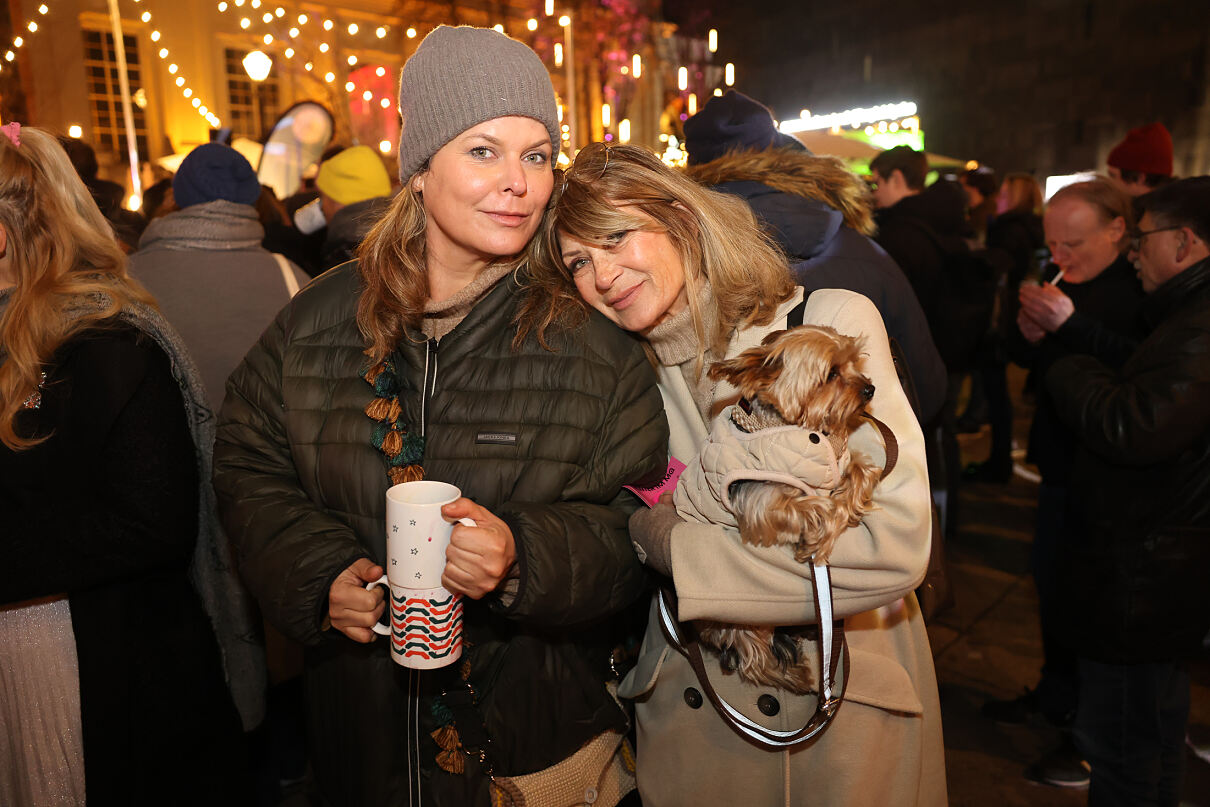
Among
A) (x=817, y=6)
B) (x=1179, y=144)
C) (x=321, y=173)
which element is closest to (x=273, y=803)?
(x=321, y=173)

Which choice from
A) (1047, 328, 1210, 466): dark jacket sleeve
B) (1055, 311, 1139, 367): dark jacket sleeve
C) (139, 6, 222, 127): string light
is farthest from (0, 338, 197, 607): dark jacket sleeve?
(139, 6, 222, 127): string light

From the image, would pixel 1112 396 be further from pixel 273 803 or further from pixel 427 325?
pixel 273 803

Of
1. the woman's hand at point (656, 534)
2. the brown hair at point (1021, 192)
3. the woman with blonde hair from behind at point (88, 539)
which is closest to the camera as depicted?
the woman's hand at point (656, 534)

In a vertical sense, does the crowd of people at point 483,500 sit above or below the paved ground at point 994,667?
above

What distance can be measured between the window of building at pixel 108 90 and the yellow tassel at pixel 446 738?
1351 cm

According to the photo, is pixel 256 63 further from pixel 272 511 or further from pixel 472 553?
pixel 472 553

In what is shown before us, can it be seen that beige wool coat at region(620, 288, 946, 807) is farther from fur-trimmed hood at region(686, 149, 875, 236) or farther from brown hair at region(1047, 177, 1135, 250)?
brown hair at region(1047, 177, 1135, 250)

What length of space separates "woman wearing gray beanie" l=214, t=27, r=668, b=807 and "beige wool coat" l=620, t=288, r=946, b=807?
146mm

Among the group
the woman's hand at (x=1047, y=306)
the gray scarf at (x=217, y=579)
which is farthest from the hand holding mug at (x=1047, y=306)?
the gray scarf at (x=217, y=579)

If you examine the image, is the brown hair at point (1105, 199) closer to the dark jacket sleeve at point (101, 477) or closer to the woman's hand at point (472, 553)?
the woman's hand at point (472, 553)

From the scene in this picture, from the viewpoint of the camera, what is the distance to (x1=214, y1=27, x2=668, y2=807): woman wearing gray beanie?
179 centimetres

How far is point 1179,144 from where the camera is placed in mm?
16062

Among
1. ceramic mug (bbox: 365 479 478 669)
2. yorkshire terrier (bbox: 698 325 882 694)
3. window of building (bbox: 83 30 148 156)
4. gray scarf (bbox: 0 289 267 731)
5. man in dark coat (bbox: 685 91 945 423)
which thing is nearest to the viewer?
ceramic mug (bbox: 365 479 478 669)

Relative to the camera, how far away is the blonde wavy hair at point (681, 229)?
1.93m
